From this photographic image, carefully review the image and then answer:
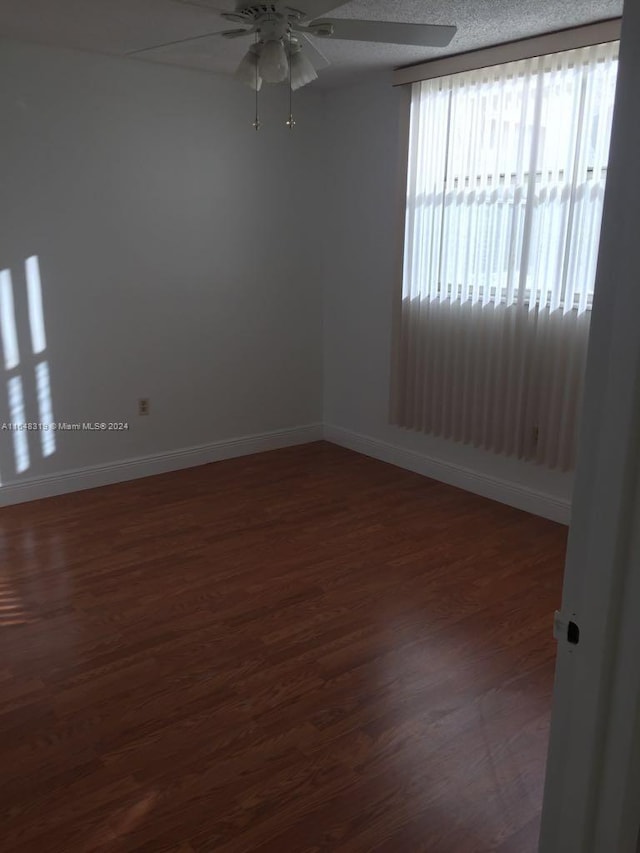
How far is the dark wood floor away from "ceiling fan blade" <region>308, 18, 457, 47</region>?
222 centimetres

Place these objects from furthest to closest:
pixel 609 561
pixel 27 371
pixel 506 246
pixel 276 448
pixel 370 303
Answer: pixel 276 448 → pixel 370 303 → pixel 27 371 → pixel 506 246 → pixel 609 561

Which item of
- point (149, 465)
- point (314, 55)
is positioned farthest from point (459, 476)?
point (314, 55)

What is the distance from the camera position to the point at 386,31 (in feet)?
8.57

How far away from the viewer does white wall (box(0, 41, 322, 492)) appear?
3.66 meters

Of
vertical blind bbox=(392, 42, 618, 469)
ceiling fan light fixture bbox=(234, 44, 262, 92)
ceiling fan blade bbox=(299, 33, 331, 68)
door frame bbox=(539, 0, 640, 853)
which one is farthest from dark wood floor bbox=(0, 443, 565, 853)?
ceiling fan blade bbox=(299, 33, 331, 68)

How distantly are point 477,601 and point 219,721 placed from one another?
125cm

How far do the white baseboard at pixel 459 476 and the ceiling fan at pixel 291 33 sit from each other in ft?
7.65

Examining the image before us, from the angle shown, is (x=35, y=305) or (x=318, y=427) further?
(x=318, y=427)

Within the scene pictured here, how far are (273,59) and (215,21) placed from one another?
722mm

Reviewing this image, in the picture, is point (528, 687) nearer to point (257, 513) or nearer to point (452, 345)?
point (257, 513)

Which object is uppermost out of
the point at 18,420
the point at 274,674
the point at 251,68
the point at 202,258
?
the point at 251,68

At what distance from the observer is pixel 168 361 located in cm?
435

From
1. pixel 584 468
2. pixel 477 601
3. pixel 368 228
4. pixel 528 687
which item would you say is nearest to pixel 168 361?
pixel 368 228

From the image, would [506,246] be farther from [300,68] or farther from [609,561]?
[609,561]
